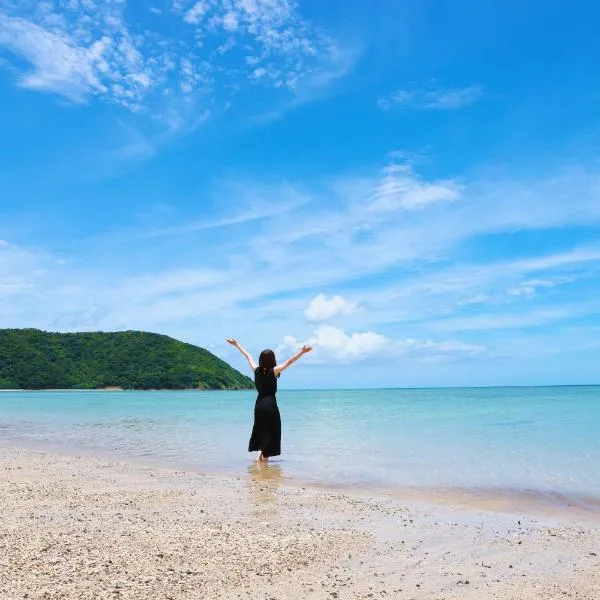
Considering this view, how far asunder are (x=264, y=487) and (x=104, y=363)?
16017cm

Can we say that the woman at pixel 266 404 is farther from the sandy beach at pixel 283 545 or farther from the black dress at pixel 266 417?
the sandy beach at pixel 283 545

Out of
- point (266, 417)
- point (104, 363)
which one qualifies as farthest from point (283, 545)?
point (104, 363)

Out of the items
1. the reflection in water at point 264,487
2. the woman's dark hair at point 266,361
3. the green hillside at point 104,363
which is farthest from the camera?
the green hillside at point 104,363

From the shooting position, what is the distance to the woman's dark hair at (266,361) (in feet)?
43.8

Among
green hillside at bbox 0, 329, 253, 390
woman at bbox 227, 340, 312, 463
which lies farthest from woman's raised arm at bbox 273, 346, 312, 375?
green hillside at bbox 0, 329, 253, 390

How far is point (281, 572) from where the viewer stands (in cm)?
564

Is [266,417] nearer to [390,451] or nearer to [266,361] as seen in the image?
[266,361]

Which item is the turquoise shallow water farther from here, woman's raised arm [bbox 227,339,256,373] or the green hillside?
the green hillside

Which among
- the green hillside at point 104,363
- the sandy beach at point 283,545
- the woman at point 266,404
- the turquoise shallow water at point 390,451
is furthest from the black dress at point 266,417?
the green hillside at point 104,363

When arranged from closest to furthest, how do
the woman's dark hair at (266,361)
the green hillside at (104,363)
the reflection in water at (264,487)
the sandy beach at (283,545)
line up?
the sandy beach at (283,545) → the reflection in water at (264,487) → the woman's dark hair at (266,361) → the green hillside at (104,363)

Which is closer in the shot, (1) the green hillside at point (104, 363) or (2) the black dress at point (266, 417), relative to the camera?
Answer: (2) the black dress at point (266, 417)

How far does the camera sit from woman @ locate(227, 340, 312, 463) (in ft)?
43.9

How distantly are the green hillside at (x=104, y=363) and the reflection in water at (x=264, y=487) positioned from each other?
13637cm

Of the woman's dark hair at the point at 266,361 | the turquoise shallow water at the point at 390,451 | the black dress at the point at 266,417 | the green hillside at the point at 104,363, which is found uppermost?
the green hillside at the point at 104,363
